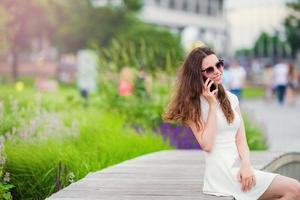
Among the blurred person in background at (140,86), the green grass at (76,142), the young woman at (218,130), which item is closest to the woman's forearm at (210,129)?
the young woman at (218,130)

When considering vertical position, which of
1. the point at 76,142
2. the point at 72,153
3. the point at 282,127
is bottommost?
the point at 282,127

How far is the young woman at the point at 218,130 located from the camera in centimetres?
600

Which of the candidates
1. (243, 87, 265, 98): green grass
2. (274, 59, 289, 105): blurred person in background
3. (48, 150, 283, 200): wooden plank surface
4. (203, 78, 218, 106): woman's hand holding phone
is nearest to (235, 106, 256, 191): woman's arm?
(48, 150, 283, 200): wooden plank surface

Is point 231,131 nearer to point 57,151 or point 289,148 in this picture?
point 57,151

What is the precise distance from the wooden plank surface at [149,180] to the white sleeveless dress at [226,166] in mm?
101

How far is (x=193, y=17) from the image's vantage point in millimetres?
87688

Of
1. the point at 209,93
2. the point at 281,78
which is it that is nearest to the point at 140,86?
the point at 209,93

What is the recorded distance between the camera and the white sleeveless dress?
6.02m

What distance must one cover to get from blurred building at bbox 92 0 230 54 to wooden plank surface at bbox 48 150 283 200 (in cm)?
6627

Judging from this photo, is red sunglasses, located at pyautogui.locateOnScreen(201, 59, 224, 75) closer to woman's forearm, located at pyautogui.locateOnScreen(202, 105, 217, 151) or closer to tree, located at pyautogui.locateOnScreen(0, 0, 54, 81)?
woman's forearm, located at pyautogui.locateOnScreen(202, 105, 217, 151)

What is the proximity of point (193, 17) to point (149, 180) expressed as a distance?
80926 millimetres

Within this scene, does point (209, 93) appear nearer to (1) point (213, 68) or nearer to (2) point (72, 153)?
(1) point (213, 68)

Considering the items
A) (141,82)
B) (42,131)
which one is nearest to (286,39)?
(141,82)

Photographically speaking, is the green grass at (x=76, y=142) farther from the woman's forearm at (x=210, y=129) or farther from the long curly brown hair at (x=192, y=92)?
the woman's forearm at (x=210, y=129)
